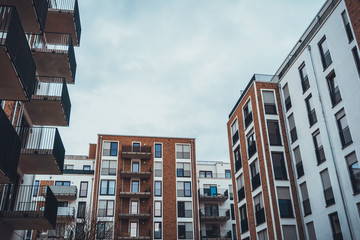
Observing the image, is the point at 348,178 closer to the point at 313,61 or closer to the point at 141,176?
the point at 313,61

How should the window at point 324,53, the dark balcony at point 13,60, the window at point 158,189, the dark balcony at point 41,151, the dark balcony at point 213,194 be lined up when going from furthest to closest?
1. the dark balcony at point 213,194
2. the window at point 158,189
3. the window at point 324,53
4. the dark balcony at point 41,151
5. the dark balcony at point 13,60

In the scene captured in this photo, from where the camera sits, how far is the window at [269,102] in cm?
3284

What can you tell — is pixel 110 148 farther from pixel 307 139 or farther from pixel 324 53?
pixel 324 53

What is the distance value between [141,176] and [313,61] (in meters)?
28.4

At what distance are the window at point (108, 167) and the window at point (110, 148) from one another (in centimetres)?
121

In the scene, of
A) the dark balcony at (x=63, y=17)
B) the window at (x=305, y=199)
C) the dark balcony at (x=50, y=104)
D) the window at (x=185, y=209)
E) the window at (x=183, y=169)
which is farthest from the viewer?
the window at (x=183, y=169)

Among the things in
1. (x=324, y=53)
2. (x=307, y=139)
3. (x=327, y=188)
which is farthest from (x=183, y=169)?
(x=324, y=53)

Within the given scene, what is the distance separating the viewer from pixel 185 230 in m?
46.8

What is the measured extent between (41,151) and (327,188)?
19.3m

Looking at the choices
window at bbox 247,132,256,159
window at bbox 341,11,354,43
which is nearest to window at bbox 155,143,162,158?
window at bbox 247,132,256,159

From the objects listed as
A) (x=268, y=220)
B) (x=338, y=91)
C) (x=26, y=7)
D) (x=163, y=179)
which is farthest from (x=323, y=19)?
(x=163, y=179)

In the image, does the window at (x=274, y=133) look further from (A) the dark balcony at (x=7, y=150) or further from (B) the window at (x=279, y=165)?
(A) the dark balcony at (x=7, y=150)

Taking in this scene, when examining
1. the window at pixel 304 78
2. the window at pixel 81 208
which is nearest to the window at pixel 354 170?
the window at pixel 304 78

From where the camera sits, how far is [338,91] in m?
24.9
